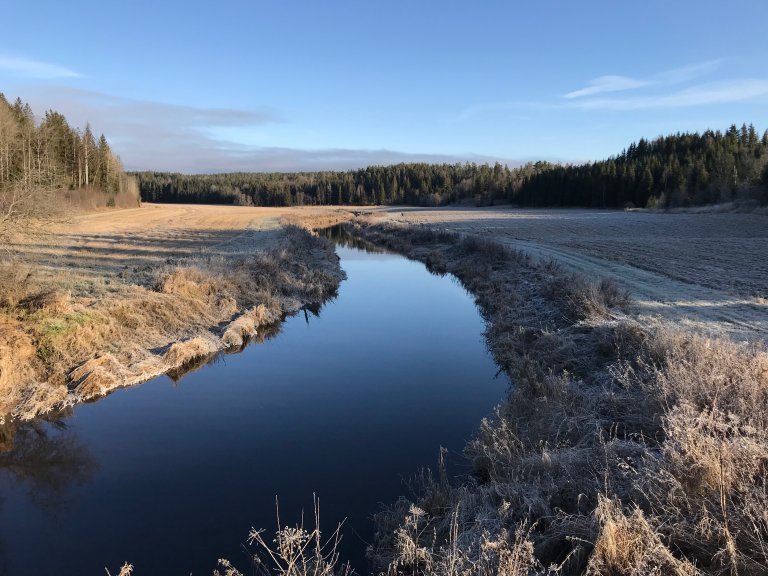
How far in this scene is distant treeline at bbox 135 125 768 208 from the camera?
71125 millimetres

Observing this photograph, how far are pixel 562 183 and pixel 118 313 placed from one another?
89.1 meters

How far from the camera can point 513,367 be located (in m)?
12.2

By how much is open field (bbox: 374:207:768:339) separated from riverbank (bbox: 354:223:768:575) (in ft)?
7.40

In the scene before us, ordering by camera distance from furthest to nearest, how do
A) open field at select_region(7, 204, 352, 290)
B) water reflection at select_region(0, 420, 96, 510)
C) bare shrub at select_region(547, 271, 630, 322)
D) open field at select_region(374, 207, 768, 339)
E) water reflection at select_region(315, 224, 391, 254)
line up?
water reflection at select_region(315, 224, 391, 254) < open field at select_region(7, 204, 352, 290) < bare shrub at select_region(547, 271, 630, 322) < open field at select_region(374, 207, 768, 339) < water reflection at select_region(0, 420, 96, 510)

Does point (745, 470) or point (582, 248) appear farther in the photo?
point (582, 248)

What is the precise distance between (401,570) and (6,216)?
40.6 ft

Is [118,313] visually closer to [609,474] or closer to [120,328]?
[120,328]

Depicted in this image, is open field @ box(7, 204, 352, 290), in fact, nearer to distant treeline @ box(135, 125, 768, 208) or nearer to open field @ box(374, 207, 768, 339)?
open field @ box(374, 207, 768, 339)

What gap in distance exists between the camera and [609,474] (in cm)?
542

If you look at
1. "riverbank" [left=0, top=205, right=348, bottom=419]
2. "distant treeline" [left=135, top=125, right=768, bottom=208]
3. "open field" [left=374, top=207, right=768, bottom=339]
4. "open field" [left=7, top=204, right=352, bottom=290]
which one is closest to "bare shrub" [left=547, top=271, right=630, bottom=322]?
"open field" [left=374, top=207, right=768, bottom=339]

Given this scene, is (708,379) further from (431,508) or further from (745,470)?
(431,508)

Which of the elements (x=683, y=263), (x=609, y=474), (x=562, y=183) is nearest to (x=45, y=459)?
(x=609, y=474)

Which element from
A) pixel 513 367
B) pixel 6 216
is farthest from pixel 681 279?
pixel 6 216

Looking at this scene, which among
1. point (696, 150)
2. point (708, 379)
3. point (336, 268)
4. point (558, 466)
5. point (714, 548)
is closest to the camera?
point (714, 548)
